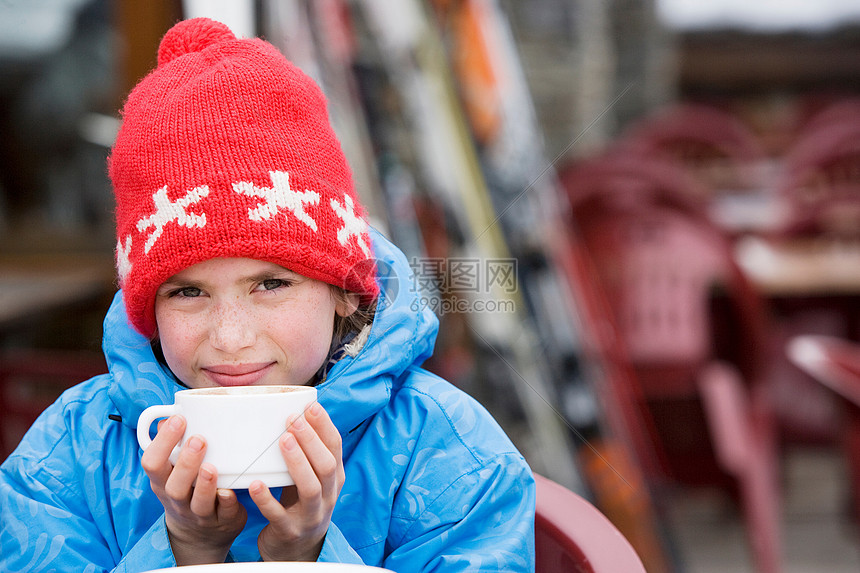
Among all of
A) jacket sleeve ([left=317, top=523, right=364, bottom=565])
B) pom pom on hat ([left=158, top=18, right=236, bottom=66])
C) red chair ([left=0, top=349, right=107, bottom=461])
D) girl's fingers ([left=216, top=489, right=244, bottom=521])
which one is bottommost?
red chair ([left=0, top=349, right=107, bottom=461])

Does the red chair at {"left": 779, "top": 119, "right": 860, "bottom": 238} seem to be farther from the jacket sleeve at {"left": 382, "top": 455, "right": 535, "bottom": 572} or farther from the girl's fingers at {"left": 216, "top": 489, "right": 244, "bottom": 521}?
the girl's fingers at {"left": 216, "top": 489, "right": 244, "bottom": 521}

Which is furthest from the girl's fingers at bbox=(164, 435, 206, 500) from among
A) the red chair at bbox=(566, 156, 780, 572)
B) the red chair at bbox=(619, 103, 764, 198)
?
the red chair at bbox=(619, 103, 764, 198)

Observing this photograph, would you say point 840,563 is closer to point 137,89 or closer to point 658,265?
point 658,265

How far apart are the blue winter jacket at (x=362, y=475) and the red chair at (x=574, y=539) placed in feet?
0.13

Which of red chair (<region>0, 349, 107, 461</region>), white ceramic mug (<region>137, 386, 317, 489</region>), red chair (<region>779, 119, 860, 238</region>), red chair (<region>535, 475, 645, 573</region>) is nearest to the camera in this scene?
white ceramic mug (<region>137, 386, 317, 489</region>)

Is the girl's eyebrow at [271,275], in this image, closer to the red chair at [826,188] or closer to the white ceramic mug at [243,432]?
the white ceramic mug at [243,432]

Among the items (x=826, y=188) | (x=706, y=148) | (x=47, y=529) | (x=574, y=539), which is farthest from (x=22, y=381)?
(x=706, y=148)

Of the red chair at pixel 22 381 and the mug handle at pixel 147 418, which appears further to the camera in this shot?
the red chair at pixel 22 381

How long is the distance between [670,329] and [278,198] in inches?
70.0

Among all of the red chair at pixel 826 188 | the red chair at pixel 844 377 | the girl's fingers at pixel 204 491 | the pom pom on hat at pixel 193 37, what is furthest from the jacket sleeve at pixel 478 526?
the red chair at pixel 826 188

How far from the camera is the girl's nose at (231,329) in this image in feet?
2.81

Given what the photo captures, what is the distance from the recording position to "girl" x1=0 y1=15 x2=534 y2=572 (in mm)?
876

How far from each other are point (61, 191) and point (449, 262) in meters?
2.47

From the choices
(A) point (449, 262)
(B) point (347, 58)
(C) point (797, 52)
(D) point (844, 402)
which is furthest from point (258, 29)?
(C) point (797, 52)
